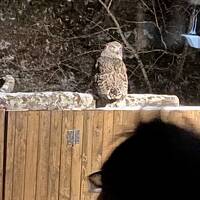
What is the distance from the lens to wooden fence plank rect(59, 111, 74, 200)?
2.53m

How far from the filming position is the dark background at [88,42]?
4500 mm

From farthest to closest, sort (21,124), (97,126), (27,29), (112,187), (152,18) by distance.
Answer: (152,18) < (27,29) < (97,126) < (21,124) < (112,187)

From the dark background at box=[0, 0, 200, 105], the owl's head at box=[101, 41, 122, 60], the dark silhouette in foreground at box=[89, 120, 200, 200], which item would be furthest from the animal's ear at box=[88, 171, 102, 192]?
the dark background at box=[0, 0, 200, 105]

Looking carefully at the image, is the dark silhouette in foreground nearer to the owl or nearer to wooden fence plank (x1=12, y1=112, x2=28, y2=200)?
wooden fence plank (x1=12, y1=112, x2=28, y2=200)

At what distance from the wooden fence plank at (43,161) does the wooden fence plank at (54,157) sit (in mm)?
19

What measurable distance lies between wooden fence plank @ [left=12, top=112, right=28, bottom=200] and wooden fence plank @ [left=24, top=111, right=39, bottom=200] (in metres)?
0.02

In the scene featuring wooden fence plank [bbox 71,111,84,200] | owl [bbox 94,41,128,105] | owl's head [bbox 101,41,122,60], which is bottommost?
wooden fence plank [bbox 71,111,84,200]

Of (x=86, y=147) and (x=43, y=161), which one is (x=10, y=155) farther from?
(x=86, y=147)

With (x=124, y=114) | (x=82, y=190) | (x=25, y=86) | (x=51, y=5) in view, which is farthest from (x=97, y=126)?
(x=51, y=5)

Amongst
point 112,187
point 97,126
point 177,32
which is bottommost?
point 97,126

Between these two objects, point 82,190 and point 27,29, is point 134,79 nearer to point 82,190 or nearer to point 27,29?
point 27,29

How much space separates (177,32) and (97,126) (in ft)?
8.33

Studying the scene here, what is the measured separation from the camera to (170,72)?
16.0 feet

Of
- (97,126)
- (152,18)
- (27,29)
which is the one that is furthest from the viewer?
(152,18)
